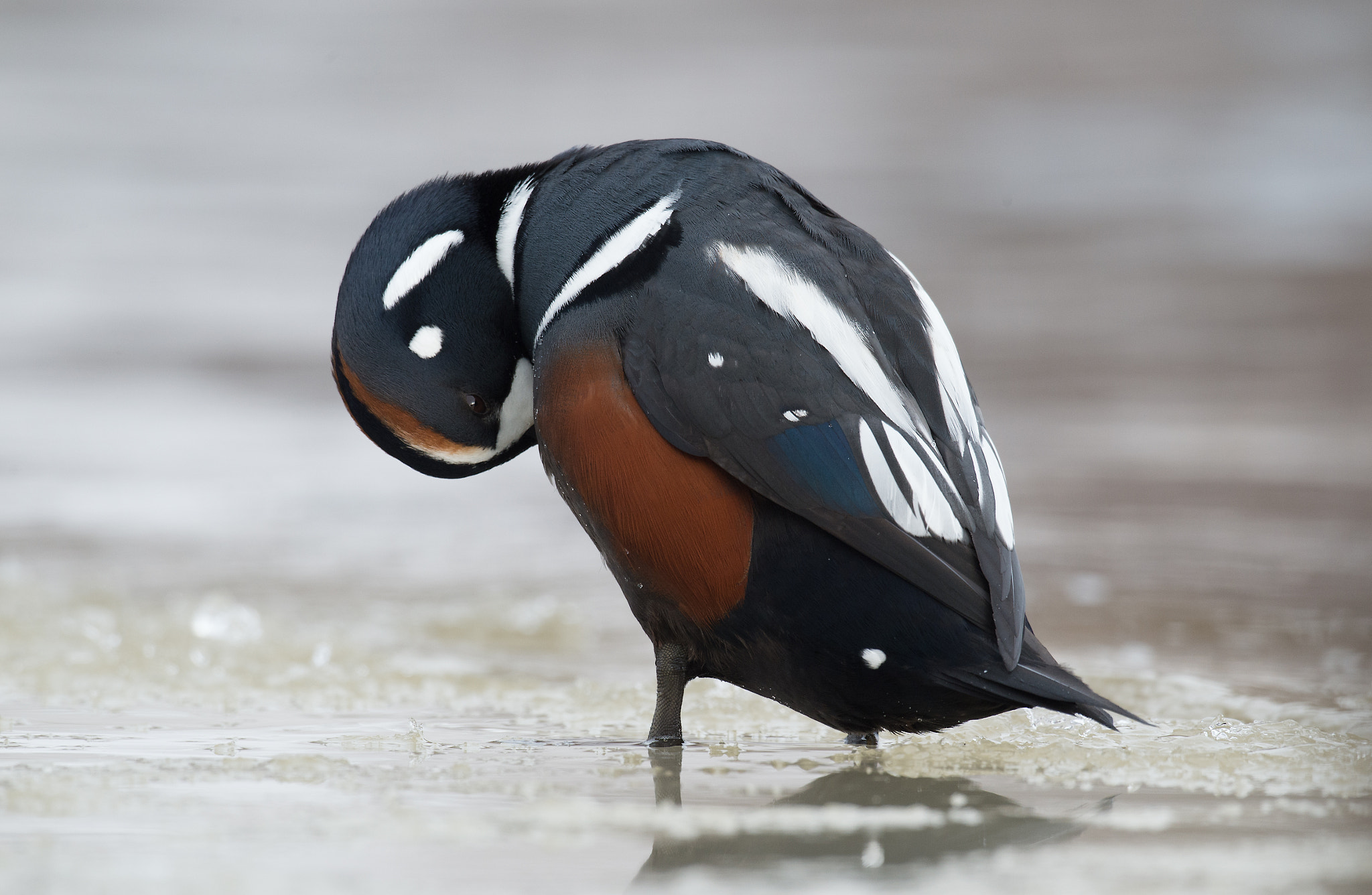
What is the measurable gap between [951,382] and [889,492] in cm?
35

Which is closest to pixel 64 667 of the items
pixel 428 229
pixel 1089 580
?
pixel 428 229

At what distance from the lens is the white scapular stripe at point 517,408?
348 centimetres

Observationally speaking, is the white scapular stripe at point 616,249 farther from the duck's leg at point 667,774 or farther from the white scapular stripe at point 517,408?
the duck's leg at point 667,774

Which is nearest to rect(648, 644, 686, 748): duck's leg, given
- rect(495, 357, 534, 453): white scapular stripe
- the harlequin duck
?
the harlequin duck

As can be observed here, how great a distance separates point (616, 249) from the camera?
312 cm

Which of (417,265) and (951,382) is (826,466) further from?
(417,265)

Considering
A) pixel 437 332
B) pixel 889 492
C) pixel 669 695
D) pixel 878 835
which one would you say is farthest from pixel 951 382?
pixel 437 332

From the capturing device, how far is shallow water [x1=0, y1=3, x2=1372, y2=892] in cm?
243

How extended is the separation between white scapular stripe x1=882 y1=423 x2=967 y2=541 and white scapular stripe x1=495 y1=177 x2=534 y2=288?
39.6 inches

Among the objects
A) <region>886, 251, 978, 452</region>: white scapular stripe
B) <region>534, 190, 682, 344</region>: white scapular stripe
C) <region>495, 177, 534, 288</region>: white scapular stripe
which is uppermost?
<region>495, 177, 534, 288</region>: white scapular stripe

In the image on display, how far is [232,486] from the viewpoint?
6.58 metres

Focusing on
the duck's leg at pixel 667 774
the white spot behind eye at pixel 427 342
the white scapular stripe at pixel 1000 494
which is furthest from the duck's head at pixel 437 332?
the white scapular stripe at pixel 1000 494

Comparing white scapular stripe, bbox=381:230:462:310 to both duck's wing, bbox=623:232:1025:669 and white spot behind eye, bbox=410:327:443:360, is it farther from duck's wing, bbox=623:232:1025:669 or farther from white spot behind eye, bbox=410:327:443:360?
duck's wing, bbox=623:232:1025:669

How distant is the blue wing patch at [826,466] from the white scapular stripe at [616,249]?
1.75 ft
